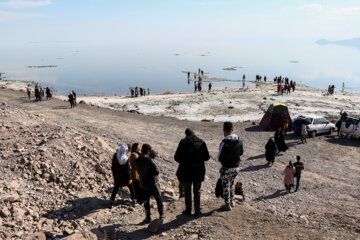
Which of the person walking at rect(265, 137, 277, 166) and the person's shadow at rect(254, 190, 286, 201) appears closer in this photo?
the person's shadow at rect(254, 190, 286, 201)

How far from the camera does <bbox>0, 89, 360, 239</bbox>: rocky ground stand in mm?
6766

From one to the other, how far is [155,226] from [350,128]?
18.2m

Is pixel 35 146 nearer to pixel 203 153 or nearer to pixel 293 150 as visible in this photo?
pixel 203 153

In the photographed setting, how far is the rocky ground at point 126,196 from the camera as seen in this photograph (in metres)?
6.77

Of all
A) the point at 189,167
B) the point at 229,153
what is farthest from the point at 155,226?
the point at 229,153

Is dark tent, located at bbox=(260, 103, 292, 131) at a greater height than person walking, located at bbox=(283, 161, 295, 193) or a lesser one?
greater

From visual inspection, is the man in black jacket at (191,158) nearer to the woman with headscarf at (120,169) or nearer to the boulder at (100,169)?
the woman with headscarf at (120,169)

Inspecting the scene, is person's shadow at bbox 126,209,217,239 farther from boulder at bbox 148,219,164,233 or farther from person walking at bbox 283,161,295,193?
person walking at bbox 283,161,295,193

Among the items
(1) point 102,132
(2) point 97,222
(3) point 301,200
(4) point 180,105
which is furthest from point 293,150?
(4) point 180,105

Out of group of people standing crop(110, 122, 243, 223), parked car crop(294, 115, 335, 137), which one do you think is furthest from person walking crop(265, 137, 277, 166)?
group of people standing crop(110, 122, 243, 223)

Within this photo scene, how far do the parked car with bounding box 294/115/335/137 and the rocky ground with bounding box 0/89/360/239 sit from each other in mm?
2989

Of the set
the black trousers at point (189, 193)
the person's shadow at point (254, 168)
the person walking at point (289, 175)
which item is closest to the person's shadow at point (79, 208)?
the black trousers at point (189, 193)

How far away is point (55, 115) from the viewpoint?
2325 centimetres

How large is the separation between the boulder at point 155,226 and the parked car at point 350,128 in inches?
704
